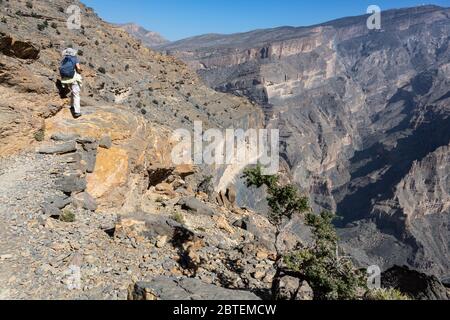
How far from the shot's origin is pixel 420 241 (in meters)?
125

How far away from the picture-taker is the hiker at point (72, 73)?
16.1m

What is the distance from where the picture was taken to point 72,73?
1638cm

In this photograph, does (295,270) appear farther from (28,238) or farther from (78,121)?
(78,121)

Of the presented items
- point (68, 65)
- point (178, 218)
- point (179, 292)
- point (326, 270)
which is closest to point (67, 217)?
point (179, 292)

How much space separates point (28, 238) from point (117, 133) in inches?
295

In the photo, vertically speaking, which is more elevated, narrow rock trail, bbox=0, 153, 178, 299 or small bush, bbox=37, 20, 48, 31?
small bush, bbox=37, 20, 48, 31

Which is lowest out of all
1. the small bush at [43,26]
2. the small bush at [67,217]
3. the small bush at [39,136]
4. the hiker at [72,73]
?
the small bush at [67,217]

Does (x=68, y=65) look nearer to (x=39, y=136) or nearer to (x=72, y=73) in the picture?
(x=72, y=73)

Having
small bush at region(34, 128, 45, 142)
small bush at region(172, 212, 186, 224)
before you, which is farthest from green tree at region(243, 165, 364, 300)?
small bush at region(34, 128, 45, 142)

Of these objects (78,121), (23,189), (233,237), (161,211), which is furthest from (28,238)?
(233,237)

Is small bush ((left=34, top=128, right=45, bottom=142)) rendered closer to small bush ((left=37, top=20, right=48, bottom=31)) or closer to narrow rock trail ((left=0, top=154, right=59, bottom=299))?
narrow rock trail ((left=0, top=154, right=59, bottom=299))

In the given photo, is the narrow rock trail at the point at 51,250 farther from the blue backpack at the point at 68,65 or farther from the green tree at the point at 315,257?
the green tree at the point at 315,257

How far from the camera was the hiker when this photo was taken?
53.0ft

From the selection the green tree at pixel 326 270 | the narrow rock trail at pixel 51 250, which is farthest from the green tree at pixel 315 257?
the narrow rock trail at pixel 51 250
